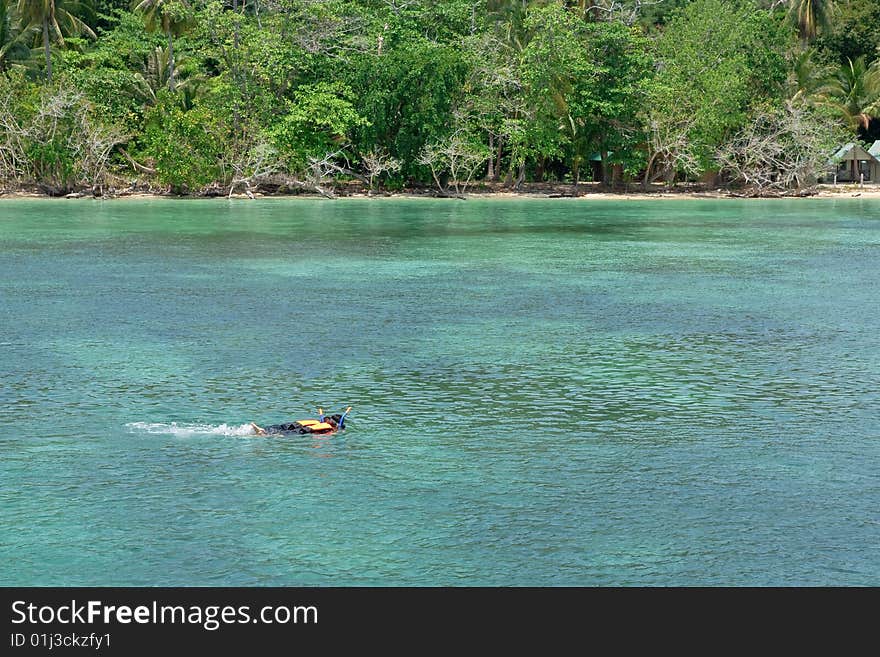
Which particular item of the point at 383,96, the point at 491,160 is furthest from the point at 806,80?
the point at 383,96

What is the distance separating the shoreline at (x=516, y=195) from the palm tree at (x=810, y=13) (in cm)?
1284

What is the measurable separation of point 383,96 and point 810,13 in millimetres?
35149

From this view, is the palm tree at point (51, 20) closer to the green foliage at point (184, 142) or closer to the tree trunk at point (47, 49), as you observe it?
the tree trunk at point (47, 49)

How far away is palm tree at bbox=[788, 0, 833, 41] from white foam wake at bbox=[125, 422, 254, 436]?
81.5 meters

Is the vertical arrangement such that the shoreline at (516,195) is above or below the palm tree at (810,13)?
below

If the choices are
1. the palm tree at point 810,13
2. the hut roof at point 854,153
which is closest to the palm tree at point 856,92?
the hut roof at point 854,153

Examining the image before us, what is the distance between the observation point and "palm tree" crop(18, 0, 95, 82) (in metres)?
71.6

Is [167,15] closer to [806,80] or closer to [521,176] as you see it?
[521,176]

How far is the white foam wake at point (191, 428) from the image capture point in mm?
16250

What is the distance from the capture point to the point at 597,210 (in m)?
67.2

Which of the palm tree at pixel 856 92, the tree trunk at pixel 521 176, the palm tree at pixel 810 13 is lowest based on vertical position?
the tree trunk at pixel 521 176

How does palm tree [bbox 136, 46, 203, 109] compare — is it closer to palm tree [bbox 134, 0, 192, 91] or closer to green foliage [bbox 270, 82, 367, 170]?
palm tree [bbox 134, 0, 192, 91]

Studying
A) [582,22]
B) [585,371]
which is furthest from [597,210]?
[585,371]
